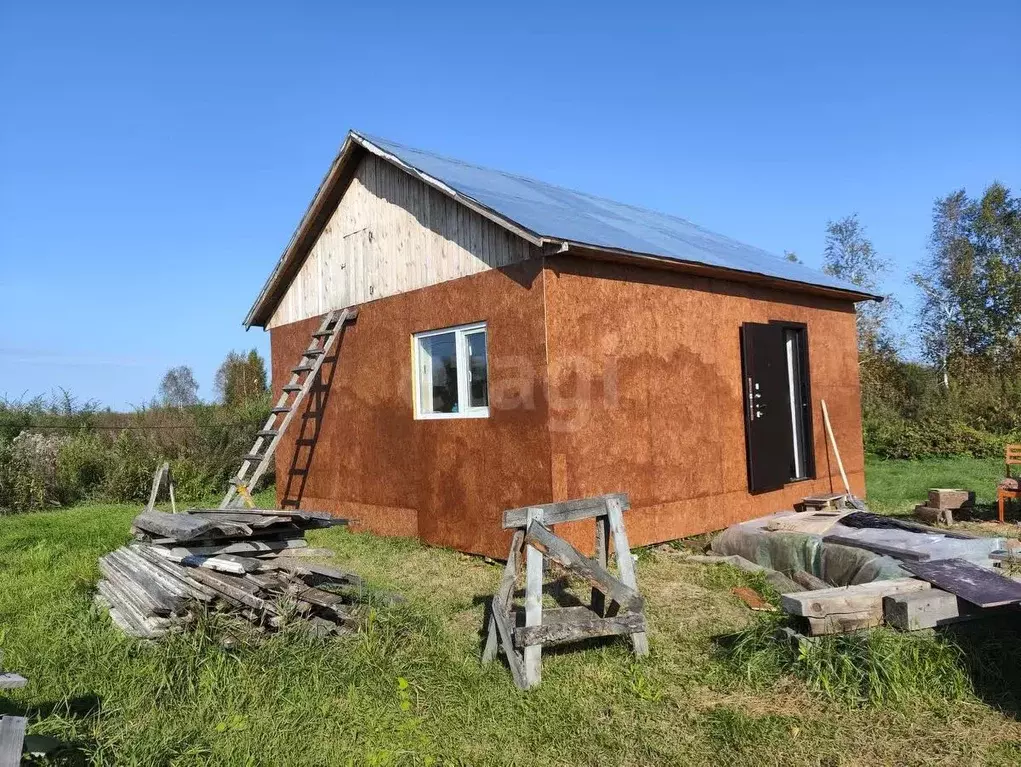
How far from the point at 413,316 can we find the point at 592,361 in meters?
2.47

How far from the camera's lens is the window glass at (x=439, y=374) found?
8.34 metres

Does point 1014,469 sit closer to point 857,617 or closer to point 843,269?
point 857,617

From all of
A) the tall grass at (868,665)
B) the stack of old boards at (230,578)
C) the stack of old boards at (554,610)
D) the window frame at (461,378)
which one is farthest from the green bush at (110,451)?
the tall grass at (868,665)

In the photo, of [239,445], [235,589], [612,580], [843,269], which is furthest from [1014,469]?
[843,269]

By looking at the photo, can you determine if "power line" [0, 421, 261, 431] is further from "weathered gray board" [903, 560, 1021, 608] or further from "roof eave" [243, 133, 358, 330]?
"weathered gray board" [903, 560, 1021, 608]

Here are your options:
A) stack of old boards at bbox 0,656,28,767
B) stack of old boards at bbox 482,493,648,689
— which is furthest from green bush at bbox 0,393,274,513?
stack of old boards at bbox 0,656,28,767

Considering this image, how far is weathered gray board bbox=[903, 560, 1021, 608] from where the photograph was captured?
13.9ft

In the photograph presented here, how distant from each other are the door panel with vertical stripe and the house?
3cm

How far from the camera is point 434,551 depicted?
26.8ft

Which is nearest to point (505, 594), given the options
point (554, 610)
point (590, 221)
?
point (554, 610)

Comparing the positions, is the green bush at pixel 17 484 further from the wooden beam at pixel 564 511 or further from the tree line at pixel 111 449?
the wooden beam at pixel 564 511

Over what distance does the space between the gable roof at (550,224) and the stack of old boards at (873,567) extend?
9.92 feet

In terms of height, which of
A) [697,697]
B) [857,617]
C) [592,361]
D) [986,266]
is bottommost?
[697,697]

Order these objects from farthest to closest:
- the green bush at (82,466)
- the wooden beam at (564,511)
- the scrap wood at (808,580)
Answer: the green bush at (82,466) → the scrap wood at (808,580) → the wooden beam at (564,511)
